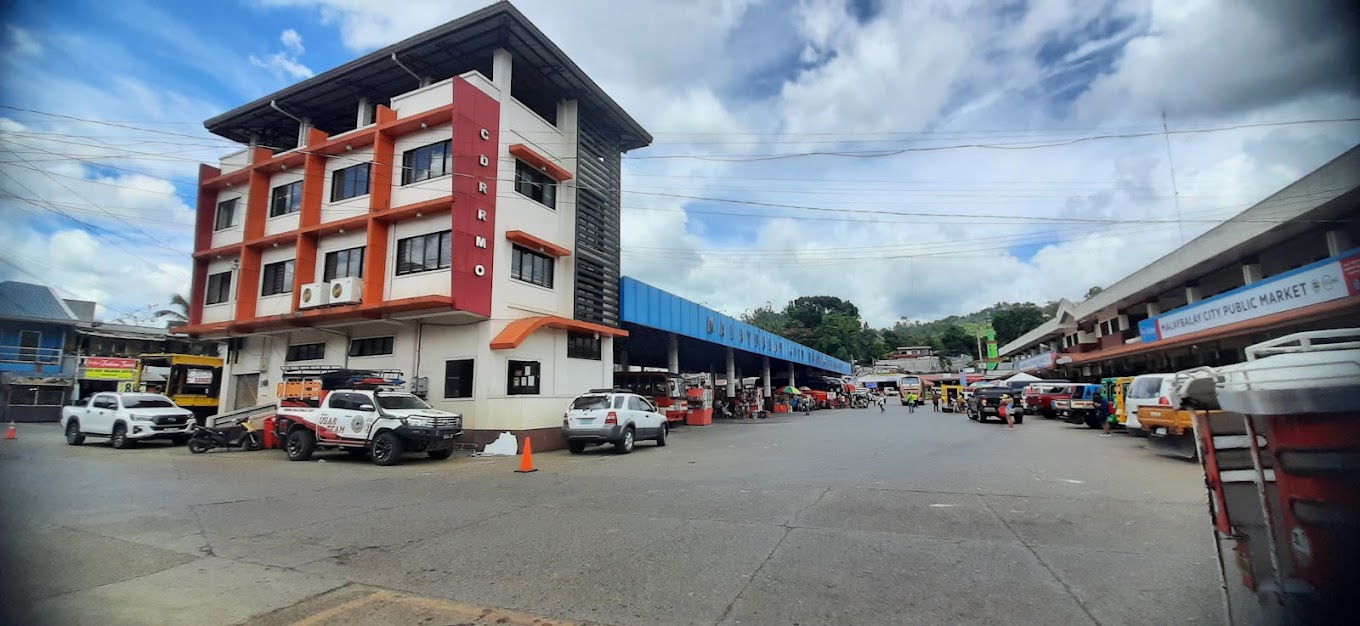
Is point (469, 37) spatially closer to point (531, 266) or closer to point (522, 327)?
point (531, 266)

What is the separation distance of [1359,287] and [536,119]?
71.1ft

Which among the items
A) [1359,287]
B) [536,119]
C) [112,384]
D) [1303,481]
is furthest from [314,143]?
[1359,287]

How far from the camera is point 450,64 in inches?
826

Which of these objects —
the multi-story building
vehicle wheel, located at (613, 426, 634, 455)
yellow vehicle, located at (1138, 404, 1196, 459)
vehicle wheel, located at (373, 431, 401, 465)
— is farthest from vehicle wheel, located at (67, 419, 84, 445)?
yellow vehicle, located at (1138, 404, 1196, 459)

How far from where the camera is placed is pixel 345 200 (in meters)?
20.9

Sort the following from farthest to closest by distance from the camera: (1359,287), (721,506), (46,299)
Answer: (1359,287), (721,506), (46,299)

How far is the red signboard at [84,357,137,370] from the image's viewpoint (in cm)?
3045

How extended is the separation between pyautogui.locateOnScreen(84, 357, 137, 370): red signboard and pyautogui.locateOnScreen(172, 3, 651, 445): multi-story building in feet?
39.0

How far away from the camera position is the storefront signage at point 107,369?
1196 inches

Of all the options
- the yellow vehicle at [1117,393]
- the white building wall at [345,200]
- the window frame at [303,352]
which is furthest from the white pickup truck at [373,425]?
the yellow vehicle at [1117,393]

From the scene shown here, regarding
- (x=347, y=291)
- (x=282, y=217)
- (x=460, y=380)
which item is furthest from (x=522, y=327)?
(x=282, y=217)

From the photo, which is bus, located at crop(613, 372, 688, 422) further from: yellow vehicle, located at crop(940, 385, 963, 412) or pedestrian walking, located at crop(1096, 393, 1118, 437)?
yellow vehicle, located at crop(940, 385, 963, 412)

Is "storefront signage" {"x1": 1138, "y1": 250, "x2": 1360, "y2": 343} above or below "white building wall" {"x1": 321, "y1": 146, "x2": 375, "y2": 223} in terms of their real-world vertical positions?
below

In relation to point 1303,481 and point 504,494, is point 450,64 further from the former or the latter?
point 1303,481
